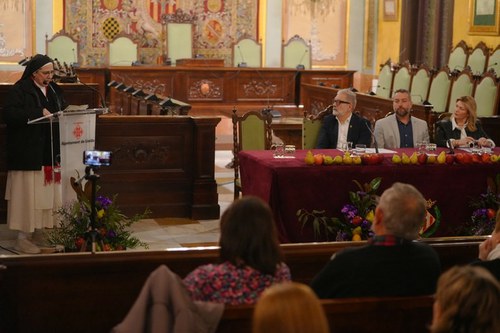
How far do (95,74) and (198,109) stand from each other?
1774 millimetres

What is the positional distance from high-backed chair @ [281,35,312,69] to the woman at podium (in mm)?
10449

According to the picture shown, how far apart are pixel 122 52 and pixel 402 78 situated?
17.9ft

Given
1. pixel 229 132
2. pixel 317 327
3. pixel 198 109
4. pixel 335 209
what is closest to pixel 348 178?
pixel 335 209

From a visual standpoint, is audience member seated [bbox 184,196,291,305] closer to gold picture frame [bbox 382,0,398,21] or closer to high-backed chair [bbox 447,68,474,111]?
high-backed chair [bbox 447,68,474,111]

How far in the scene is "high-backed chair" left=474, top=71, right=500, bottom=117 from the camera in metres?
10.8

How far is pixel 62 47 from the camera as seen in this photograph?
1561 cm

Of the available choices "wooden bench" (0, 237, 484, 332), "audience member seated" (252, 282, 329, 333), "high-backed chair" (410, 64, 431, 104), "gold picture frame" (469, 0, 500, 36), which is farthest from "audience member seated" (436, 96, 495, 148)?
"gold picture frame" (469, 0, 500, 36)

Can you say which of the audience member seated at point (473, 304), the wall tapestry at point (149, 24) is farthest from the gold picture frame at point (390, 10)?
the audience member seated at point (473, 304)

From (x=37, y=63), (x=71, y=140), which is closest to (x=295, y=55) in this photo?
(x=37, y=63)

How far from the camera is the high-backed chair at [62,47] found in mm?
15555

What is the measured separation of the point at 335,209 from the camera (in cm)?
587

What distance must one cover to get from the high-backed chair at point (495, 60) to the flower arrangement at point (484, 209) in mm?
6794

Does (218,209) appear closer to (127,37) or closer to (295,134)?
(295,134)

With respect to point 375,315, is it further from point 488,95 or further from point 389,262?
point 488,95
